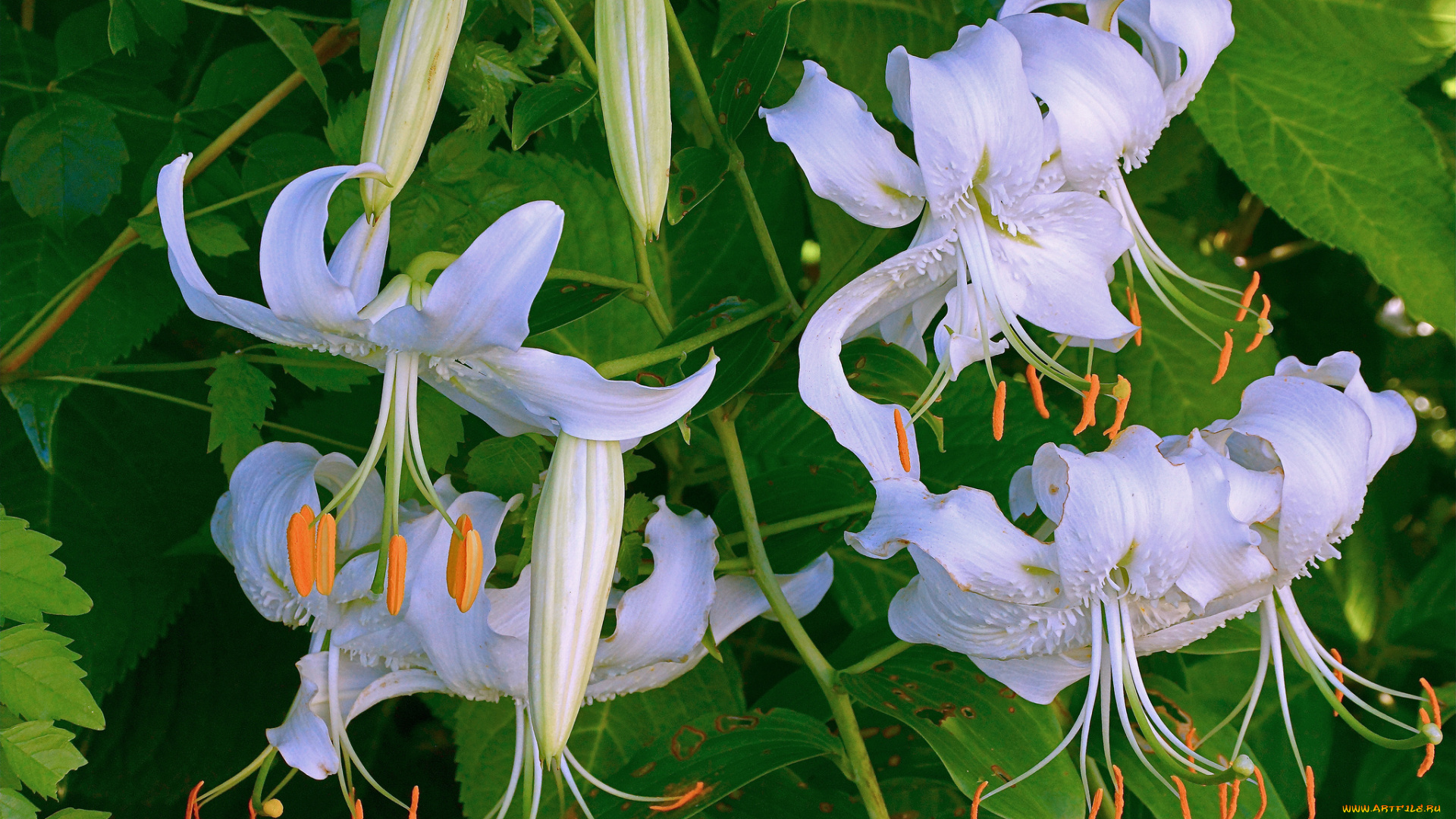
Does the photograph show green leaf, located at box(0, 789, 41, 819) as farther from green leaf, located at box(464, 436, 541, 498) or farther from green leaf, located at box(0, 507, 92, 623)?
green leaf, located at box(464, 436, 541, 498)

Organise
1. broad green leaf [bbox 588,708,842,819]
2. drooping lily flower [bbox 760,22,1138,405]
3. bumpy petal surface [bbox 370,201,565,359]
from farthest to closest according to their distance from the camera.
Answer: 1. broad green leaf [bbox 588,708,842,819]
2. drooping lily flower [bbox 760,22,1138,405]
3. bumpy petal surface [bbox 370,201,565,359]

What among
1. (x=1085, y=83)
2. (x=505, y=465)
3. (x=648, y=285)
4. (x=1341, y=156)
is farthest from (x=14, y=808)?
(x=1341, y=156)

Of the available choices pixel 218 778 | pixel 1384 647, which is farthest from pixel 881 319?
pixel 1384 647

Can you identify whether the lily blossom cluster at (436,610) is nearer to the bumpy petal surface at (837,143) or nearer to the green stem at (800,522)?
the green stem at (800,522)

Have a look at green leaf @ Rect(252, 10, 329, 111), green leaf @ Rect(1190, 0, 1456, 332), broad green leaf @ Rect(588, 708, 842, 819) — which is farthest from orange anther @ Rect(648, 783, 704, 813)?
green leaf @ Rect(1190, 0, 1456, 332)

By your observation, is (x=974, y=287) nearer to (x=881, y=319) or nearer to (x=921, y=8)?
(x=881, y=319)

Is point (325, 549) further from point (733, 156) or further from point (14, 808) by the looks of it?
point (733, 156)
